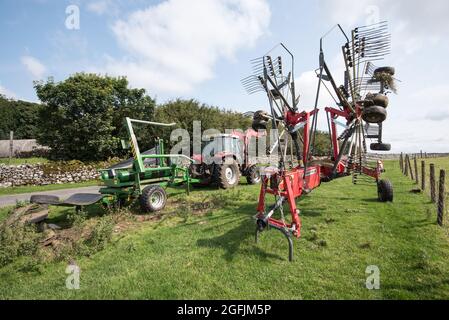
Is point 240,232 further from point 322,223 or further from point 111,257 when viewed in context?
point 111,257

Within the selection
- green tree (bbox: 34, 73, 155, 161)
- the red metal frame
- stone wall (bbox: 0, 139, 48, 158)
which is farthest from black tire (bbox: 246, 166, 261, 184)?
stone wall (bbox: 0, 139, 48, 158)

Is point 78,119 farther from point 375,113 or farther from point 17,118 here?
point 17,118

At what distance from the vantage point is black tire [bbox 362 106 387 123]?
581cm

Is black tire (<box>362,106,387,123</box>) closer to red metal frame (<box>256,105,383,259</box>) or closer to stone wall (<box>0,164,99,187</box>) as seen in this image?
red metal frame (<box>256,105,383,259</box>)

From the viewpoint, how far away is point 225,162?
10.3 m

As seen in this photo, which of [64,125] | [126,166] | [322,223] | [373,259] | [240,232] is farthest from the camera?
[64,125]

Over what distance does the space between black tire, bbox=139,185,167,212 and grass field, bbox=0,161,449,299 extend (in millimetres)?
856

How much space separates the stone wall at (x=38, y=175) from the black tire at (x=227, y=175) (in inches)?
387

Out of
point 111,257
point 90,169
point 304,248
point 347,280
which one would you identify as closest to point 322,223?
point 304,248

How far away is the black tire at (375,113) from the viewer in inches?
229

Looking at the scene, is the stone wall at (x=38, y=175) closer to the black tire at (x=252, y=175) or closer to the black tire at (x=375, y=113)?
the black tire at (x=252, y=175)

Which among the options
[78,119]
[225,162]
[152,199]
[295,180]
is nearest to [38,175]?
[78,119]

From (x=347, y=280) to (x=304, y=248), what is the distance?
102 cm
